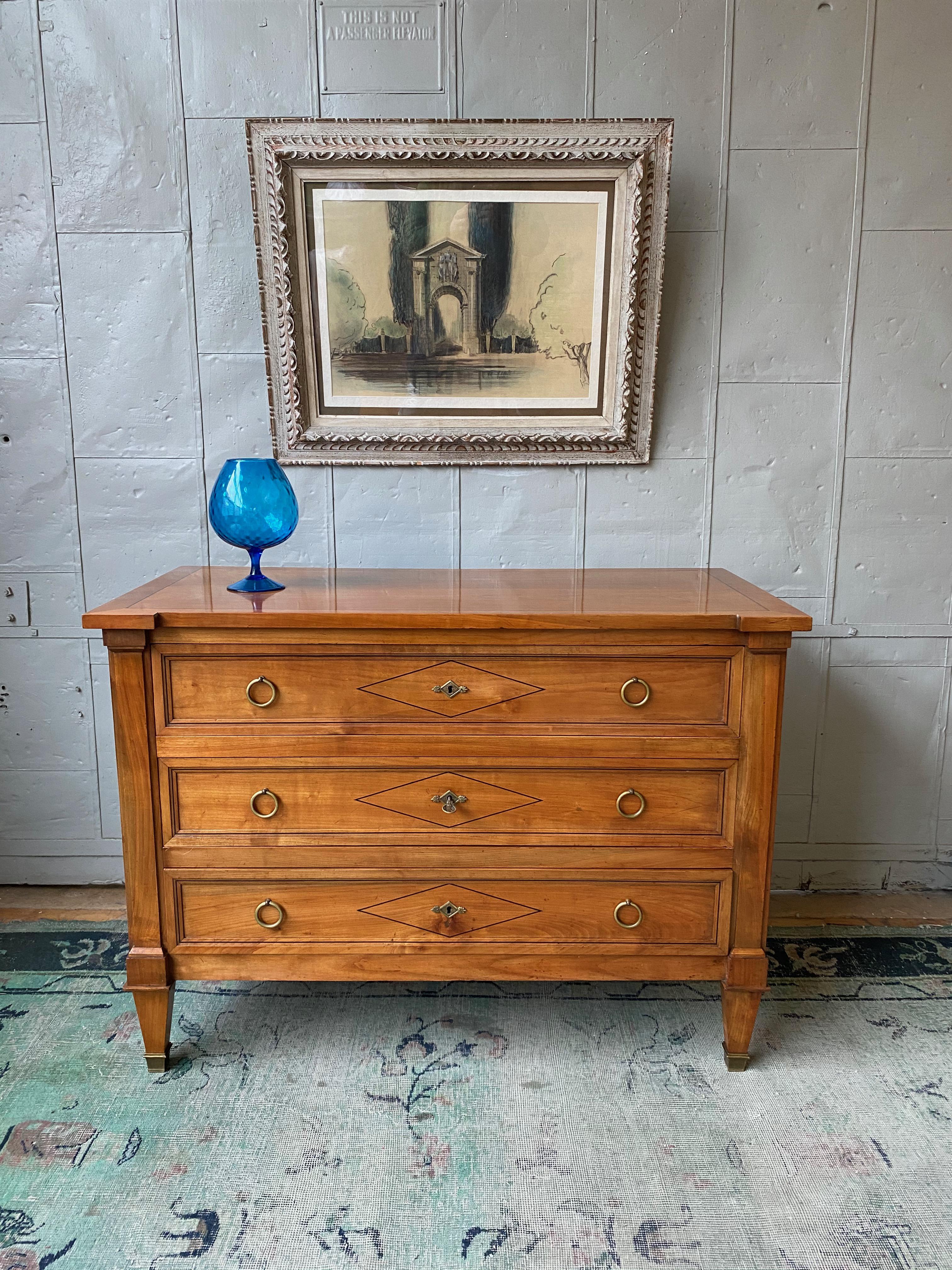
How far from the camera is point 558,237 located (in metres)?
2.07

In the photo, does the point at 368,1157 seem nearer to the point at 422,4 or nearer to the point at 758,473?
the point at 758,473

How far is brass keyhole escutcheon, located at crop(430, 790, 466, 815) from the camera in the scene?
5.52 feet

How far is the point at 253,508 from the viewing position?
5.99 feet

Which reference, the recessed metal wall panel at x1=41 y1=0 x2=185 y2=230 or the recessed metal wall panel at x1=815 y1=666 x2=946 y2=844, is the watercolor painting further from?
the recessed metal wall panel at x1=815 y1=666 x2=946 y2=844

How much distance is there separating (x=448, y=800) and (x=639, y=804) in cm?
41

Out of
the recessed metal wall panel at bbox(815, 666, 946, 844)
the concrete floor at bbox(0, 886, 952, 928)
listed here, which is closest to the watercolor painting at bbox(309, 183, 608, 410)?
the recessed metal wall panel at bbox(815, 666, 946, 844)

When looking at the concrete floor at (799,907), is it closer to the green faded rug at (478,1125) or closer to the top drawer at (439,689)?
the green faded rug at (478,1125)

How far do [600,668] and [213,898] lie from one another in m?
0.97

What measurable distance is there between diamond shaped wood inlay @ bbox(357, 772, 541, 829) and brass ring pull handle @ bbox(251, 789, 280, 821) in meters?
0.17

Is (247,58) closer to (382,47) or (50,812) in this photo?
(382,47)

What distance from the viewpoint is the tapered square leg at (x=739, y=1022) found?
1.75 metres

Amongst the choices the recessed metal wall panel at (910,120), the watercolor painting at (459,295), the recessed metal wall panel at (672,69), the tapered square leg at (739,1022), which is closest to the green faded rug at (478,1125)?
the tapered square leg at (739,1022)

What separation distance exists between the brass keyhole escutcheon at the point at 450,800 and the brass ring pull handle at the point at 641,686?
0.40 metres

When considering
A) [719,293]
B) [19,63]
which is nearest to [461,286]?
[719,293]
